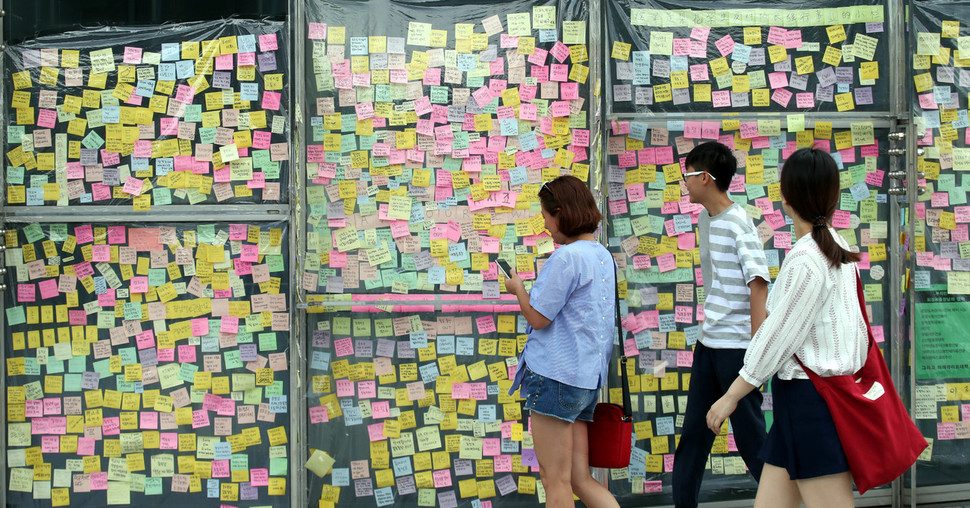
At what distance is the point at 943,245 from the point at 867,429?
297 centimetres

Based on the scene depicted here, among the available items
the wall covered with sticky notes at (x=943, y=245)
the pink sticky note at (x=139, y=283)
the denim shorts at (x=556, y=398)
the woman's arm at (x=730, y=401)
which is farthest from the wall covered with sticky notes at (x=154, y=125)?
the wall covered with sticky notes at (x=943, y=245)

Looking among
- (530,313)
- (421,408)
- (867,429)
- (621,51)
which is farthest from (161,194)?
(867,429)

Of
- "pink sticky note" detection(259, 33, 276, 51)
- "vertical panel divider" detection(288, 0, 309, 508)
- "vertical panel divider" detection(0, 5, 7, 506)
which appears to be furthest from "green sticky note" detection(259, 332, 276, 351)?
"pink sticky note" detection(259, 33, 276, 51)

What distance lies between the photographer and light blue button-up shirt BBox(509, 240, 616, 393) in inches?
135

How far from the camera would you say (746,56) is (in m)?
4.88

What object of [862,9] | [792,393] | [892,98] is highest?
[862,9]

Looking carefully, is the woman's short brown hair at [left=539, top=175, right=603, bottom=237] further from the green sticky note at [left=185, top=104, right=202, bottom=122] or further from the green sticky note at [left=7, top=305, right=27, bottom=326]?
the green sticky note at [left=7, top=305, right=27, bottom=326]

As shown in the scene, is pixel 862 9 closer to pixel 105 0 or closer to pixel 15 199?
pixel 105 0

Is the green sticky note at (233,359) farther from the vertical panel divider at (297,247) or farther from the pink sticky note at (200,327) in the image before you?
the vertical panel divider at (297,247)

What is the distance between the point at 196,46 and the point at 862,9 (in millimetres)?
3997

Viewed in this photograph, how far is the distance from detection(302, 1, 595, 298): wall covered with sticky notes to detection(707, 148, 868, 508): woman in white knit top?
2.03 metres

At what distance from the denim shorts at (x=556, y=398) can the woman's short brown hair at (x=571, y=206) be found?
665mm

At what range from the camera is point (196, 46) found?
466 cm

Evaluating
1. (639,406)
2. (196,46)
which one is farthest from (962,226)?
(196,46)
